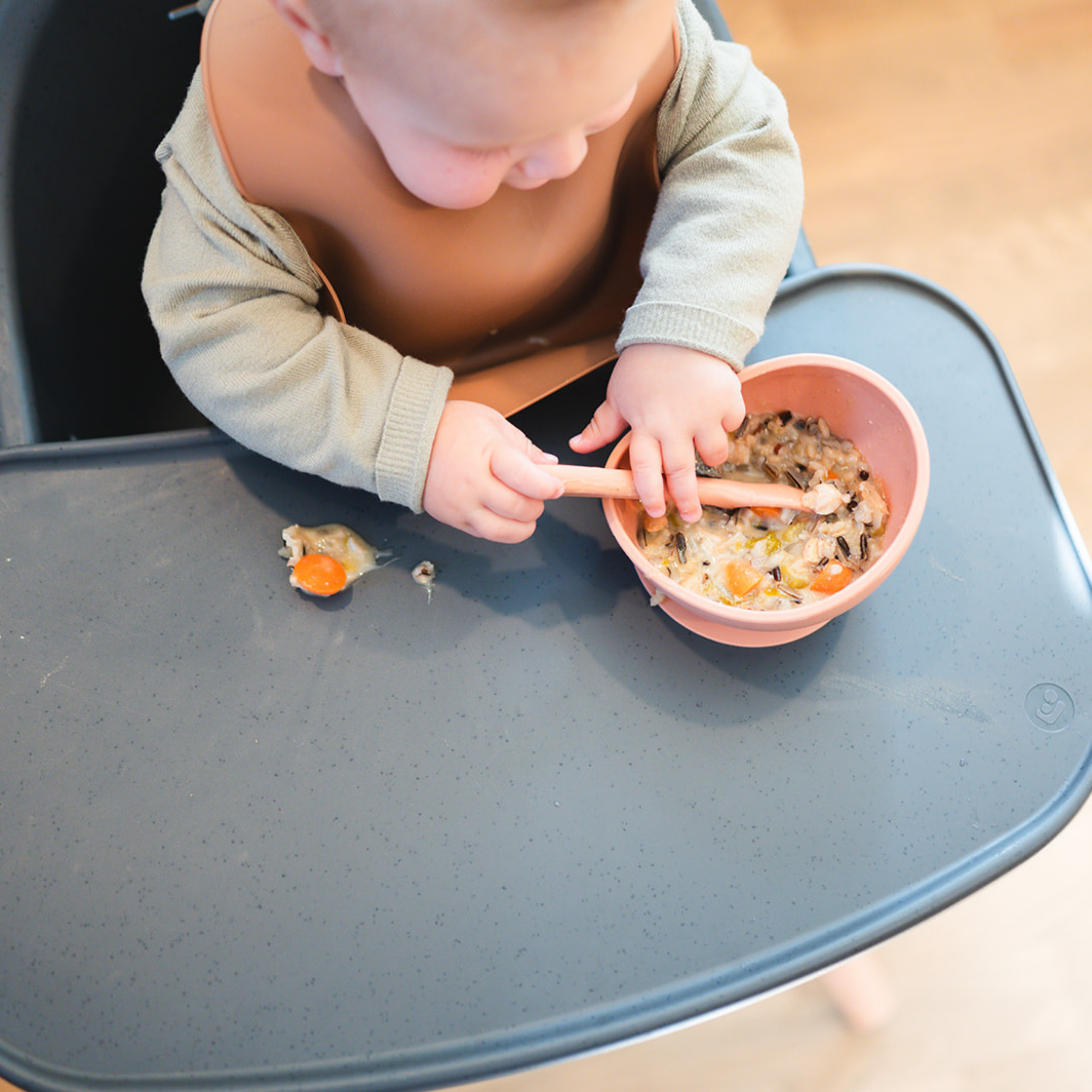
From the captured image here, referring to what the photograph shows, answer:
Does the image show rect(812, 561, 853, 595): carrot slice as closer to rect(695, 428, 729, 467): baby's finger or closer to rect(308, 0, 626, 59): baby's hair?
rect(695, 428, 729, 467): baby's finger

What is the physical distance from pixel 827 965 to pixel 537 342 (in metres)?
0.51

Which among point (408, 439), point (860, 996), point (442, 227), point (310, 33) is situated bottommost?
point (860, 996)

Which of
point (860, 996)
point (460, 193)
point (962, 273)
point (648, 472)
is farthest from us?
point (962, 273)

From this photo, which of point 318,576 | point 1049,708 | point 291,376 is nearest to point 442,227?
point 291,376

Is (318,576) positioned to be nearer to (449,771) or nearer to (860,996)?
(449,771)

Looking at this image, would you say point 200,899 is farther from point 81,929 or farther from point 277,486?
point 277,486

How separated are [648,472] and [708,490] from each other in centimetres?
5

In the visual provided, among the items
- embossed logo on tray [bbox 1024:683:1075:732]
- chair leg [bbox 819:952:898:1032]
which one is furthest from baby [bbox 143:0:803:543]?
chair leg [bbox 819:952:898:1032]

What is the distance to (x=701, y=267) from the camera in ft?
2.05

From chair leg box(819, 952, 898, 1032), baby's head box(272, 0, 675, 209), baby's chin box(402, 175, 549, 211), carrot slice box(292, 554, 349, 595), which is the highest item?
baby's head box(272, 0, 675, 209)

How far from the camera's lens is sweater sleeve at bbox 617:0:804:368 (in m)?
0.62

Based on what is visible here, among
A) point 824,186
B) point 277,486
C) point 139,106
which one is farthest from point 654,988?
point 824,186

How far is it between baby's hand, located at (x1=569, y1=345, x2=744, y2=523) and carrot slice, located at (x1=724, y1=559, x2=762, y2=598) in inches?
1.8

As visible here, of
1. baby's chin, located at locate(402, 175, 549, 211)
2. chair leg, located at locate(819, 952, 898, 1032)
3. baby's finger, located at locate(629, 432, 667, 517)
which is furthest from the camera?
chair leg, located at locate(819, 952, 898, 1032)
